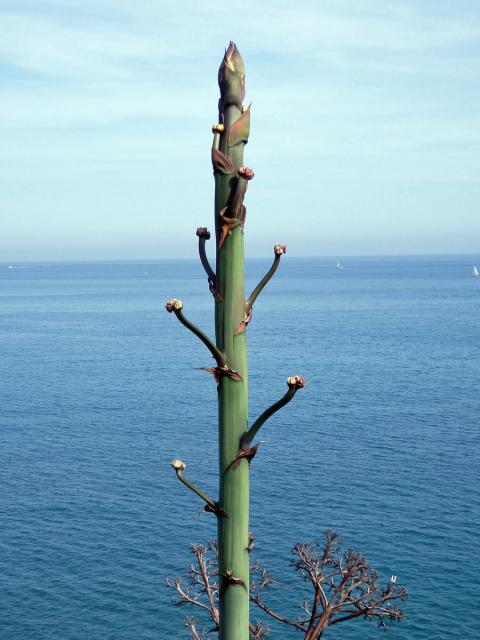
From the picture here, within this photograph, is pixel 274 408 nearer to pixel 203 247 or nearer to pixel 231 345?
pixel 231 345

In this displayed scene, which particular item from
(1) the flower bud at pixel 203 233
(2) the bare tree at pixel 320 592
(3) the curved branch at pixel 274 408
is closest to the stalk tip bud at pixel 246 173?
(1) the flower bud at pixel 203 233

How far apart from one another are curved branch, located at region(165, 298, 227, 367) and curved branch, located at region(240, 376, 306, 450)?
476 millimetres

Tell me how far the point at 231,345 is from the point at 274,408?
1.85 feet

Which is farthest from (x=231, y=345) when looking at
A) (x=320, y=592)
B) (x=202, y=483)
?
(x=202, y=483)

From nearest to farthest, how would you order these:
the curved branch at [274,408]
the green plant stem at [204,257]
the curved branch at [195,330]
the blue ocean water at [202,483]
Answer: the curved branch at [274,408]
the curved branch at [195,330]
the green plant stem at [204,257]
the blue ocean water at [202,483]

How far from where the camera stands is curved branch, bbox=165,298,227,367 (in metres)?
5.12

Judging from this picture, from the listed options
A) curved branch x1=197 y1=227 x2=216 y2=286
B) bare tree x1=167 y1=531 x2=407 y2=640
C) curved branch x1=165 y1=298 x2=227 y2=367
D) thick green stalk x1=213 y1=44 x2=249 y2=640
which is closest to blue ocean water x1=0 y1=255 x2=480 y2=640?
bare tree x1=167 y1=531 x2=407 y2=640

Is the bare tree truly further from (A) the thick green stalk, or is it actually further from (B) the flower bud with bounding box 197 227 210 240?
(B) the flower bud with bounding box 197 227 210 240

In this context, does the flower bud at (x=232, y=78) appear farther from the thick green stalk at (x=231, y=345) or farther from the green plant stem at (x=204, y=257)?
the green plant stem at (x=204, y=257)

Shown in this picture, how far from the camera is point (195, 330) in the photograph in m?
5.39

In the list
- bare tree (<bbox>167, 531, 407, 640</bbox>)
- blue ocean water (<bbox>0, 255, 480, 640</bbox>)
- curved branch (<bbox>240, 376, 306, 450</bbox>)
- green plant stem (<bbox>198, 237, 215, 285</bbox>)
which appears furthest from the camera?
blue ocean water (<bbox>0, 255, 480, 640</bbox>)

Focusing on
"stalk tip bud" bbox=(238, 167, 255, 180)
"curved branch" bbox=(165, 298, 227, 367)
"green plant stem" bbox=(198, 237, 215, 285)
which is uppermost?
"stalk tip bud" bbox=(238, 167, 255, 180)

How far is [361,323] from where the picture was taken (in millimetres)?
198500

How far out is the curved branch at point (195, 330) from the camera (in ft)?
16.8
